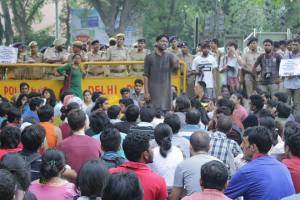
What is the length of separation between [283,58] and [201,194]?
1095cm

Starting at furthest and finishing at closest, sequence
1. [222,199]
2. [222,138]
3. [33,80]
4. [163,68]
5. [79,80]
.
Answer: [33,80] → [79,80] → [163,68] → [222,138] → [222,199]

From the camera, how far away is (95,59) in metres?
17.7

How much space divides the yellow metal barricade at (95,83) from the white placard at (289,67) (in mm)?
2325

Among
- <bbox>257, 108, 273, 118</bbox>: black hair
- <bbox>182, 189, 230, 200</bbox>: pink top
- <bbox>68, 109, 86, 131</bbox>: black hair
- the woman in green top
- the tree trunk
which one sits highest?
the tree trunk

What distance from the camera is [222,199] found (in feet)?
18.1

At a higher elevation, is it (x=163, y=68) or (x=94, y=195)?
(x=163, y=68)

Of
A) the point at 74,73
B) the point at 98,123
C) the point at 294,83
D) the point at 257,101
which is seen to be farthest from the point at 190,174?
the point at 294,83

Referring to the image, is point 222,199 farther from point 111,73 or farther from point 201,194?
point 111,73

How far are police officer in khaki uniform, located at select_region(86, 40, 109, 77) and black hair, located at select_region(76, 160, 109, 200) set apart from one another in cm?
1102

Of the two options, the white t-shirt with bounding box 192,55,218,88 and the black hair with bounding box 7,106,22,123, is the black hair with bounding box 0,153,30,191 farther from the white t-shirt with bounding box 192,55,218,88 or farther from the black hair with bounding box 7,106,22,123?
the white t-shirt with bounding box 192,55,218,88

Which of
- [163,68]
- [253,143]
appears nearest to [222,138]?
[253,143]

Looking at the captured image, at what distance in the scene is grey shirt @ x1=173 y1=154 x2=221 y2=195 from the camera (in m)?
6.94

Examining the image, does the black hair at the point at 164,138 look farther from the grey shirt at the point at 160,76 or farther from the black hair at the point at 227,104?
the grey shirt at the point at 160,76

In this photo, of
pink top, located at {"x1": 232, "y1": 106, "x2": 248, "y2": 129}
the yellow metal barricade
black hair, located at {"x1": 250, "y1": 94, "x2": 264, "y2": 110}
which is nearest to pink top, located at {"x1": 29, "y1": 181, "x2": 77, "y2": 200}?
pink top, located at {"x1": 232, "y1": 106, "x2": 248, "y2": 129}
